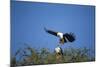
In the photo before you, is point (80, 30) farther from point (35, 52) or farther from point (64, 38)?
point (35, 52)

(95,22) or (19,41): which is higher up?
(95,22)

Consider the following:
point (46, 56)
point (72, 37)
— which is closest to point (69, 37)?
point (72, 37)

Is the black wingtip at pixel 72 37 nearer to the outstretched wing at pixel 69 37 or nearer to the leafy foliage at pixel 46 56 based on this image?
the outstretched wing at pixel 69 37

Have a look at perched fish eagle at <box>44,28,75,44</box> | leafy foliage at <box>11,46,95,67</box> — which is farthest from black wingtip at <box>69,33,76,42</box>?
leafy foliage at <box>11,46,95,67</box>

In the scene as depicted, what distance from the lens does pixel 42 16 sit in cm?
195

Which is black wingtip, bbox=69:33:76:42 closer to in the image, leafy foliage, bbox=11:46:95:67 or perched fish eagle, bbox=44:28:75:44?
perched fish eagle, bbox=44:28:75:44

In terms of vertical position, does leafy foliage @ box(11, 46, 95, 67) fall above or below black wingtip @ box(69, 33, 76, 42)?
below

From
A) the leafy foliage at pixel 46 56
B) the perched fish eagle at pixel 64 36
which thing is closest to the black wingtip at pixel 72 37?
the perched fish eagle at pixel 64 36

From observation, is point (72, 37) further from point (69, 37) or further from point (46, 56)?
point (46, 56)

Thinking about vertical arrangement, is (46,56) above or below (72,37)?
below

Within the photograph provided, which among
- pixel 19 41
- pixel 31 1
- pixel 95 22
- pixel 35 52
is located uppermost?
pixel 31 1

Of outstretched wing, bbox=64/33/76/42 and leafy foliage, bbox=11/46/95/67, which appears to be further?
outstretched wing, bbox=64/33/76/42

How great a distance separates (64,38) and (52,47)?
0.17 m
